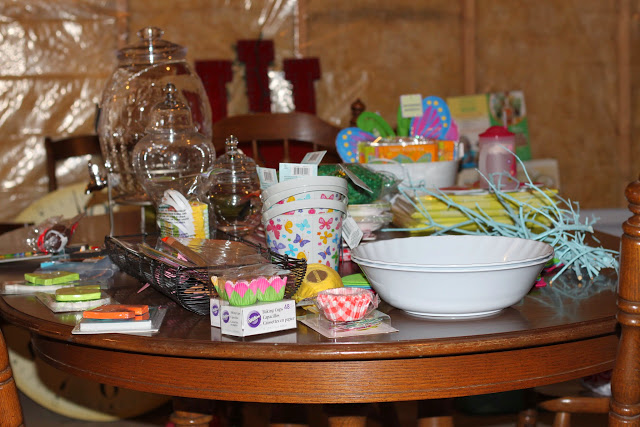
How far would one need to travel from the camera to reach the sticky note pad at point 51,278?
43.2 inches

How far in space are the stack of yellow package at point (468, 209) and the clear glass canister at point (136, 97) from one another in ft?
2.13

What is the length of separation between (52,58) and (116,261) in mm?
2974

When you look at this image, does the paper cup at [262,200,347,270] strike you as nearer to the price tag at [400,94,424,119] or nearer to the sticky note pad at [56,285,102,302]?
the sticky note pad at [56,285,102,302]

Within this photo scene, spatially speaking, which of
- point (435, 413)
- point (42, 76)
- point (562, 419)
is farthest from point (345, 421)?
point (42, 76)

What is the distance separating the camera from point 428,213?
4.31 ft

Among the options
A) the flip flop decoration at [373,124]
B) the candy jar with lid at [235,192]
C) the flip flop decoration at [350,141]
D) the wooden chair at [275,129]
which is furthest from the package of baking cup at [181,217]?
the wooden chair at [275,129]

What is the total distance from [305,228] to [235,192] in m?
0.31

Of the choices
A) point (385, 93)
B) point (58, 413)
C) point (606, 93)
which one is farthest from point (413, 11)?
point (58, 413)

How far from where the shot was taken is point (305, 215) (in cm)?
101

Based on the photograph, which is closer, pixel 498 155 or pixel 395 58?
pixel 498 155

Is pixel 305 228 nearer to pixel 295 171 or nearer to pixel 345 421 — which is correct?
pixel 295 171

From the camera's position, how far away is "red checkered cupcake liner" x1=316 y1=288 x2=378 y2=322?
810mm

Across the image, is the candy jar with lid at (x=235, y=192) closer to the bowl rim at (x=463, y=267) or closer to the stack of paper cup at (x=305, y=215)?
the stack of paper cup at (x=305, y=215)

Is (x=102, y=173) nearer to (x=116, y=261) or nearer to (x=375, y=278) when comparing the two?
(x=116, y=261)
